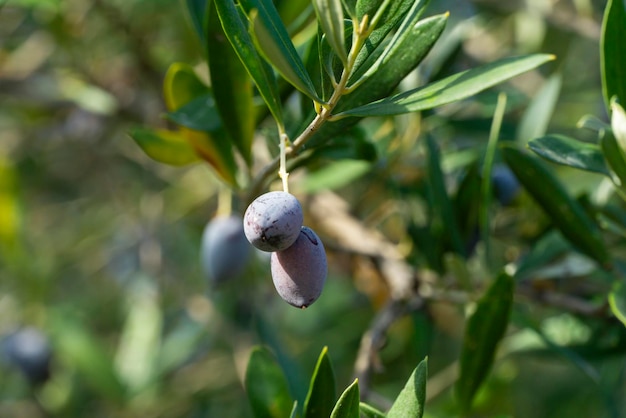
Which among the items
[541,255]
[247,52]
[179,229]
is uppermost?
[247,52]

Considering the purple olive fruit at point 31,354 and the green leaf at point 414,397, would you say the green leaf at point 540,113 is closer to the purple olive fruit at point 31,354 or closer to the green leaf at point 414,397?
the green leaf at point 414,397

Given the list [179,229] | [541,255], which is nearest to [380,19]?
[541,255]

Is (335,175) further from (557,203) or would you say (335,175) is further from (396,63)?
(396,63)

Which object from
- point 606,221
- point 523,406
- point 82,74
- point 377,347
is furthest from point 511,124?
point 523,406

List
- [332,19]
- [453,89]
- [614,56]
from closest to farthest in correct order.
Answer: [332,19] → [453,89] → [614,56]

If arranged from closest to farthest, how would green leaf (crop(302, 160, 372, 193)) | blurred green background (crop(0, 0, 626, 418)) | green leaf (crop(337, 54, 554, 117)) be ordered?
green leaf (crop(337, 54, 554, 117))
green leaf (crop(302, 160, 372, 193))
blurred green background (crop(0, 0, 626, 418))

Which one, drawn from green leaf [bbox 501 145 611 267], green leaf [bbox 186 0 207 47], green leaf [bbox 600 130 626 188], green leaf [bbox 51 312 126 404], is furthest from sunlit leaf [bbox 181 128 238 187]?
green leaf [bbox 51 312 126 404]

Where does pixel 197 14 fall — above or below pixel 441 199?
above

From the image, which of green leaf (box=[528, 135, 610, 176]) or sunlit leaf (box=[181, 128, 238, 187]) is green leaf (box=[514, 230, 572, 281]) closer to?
green leaf (box=[528, 135, 610, 176])
